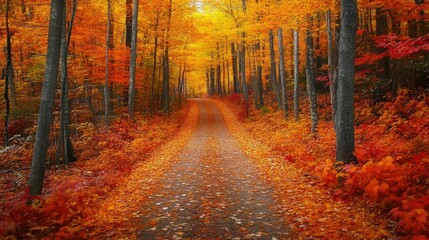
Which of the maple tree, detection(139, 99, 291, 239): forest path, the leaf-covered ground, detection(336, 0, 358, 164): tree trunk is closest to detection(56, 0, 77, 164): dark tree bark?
the maple tree

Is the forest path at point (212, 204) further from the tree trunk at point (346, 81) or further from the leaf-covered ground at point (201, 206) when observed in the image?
the tree trunk at point (346, 81)

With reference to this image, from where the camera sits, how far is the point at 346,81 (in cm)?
724

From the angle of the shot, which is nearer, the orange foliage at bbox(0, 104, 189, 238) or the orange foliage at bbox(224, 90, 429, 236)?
the orange foliage at bbox(0, 104, 189, 238)

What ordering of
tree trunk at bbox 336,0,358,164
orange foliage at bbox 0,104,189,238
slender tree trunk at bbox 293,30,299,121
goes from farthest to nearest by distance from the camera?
1. slender tree trunk at bbox 293,30,299,121
2. tree trunk at bbox 336,0,358,164
3. orange foliage at bbox 0,104,189,238

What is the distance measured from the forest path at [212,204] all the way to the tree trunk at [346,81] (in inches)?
88.8

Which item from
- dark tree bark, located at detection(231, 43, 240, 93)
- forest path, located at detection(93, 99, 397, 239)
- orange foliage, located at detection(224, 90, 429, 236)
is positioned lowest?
forest path, located at detection(93, 99, 397, 239)

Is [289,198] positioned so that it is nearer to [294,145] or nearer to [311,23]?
[294,145]

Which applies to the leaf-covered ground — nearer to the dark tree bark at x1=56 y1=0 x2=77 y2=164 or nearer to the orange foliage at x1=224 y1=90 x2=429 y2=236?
the orange foliage at x1=224 y1=90 x2=429 y2=236

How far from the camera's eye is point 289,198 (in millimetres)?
7176

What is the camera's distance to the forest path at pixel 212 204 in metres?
5.46

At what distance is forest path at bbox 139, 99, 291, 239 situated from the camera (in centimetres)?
546

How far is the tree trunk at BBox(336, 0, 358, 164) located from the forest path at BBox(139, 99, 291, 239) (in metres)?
2.26

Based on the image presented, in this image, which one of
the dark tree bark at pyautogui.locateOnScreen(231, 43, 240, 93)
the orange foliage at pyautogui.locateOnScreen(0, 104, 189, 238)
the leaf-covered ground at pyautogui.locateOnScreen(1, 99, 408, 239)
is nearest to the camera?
the orange foliage at pyautogui.locateOnScreen(0, 104, 189, 238)

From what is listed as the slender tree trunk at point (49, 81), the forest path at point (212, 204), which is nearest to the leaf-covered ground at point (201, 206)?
the forest path at point (212, 204)
